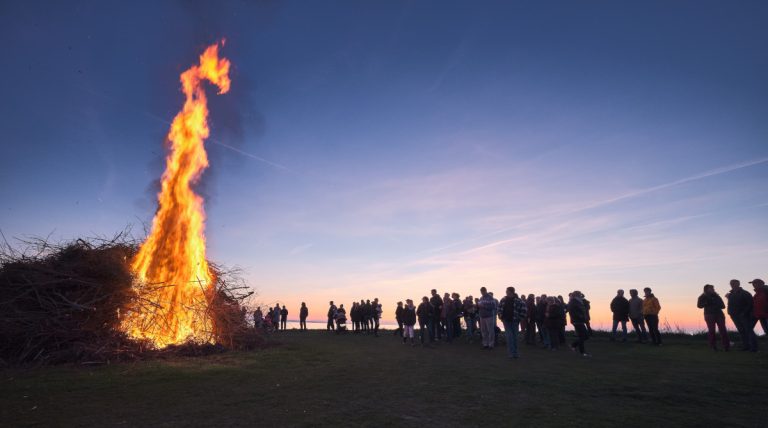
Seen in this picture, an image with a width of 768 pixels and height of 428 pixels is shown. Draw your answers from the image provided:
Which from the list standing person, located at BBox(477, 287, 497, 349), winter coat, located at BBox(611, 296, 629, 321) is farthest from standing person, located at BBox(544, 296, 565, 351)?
winter coat, located at BBox(611, 296, 629, 321)

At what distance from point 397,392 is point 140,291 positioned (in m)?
9.56

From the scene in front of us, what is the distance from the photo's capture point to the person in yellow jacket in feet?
49.0

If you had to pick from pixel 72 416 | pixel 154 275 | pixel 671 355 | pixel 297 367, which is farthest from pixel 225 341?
pixel 671 355

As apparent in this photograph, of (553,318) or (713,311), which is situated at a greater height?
(713,311)

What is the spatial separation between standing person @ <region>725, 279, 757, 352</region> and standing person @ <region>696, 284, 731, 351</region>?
28cm

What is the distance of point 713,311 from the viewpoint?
41.9ft

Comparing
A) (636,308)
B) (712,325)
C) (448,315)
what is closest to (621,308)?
(636,308)

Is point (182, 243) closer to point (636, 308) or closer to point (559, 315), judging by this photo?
point (559, 315)

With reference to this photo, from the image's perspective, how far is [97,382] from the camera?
8.02m

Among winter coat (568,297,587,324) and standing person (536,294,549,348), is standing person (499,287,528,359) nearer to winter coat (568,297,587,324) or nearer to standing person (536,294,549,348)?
winter coat (568,297,587,324)

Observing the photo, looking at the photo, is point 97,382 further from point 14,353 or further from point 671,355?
point 671,355

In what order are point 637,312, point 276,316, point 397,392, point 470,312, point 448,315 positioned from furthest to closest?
point 276,316 < point 470,312 < point 448,315 < point 637,312 < point 397,392

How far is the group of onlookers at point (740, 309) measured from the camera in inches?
477

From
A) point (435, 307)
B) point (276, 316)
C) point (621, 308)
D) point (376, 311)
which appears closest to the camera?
point (621, 308)
